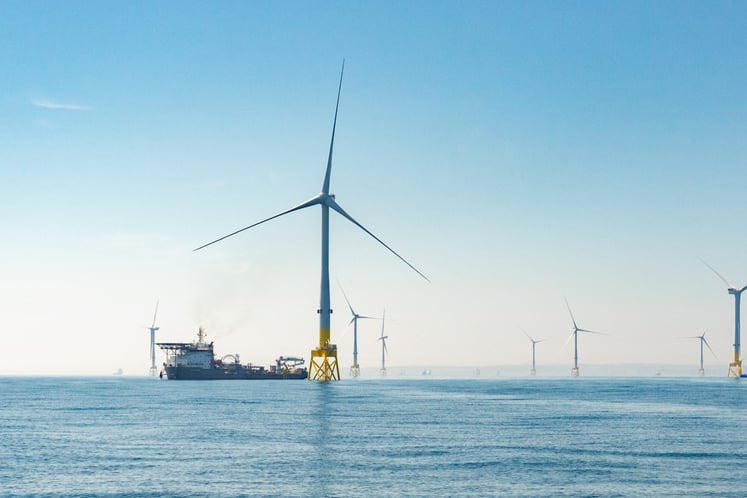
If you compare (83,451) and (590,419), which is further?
(590,419)

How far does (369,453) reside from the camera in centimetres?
7756

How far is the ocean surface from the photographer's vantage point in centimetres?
6050

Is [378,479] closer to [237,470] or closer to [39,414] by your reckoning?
[237,470]

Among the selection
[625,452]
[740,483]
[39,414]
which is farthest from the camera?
[39,414]

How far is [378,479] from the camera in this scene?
6312 centimetres

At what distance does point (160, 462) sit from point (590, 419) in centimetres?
6991

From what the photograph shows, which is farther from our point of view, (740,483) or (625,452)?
(625,452)

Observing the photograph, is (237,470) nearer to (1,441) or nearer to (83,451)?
(83,451)

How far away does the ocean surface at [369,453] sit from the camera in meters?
60.5

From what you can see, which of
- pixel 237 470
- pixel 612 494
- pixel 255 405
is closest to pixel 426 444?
pixel 237 470

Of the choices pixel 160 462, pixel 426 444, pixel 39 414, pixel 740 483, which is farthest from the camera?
pixel 39 414

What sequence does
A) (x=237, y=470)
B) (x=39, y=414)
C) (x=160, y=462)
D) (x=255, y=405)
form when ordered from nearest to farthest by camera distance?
1. (x=237, y=470)
2. (x=160, y=462)
3. (x=39, y=414)
4. (x=255, y=405)

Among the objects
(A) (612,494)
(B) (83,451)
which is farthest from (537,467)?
(B) (83,451)

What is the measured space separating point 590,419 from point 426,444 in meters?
44.1
